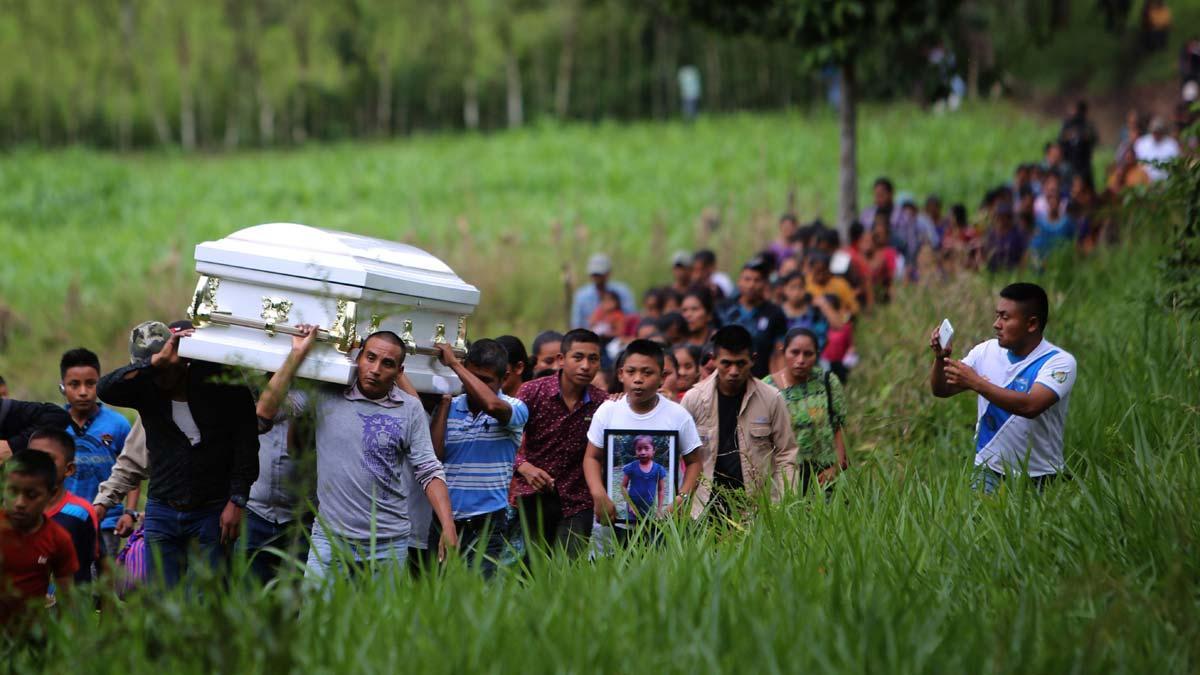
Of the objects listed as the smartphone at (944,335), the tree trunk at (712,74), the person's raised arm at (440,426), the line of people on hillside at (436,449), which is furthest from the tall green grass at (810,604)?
the tree trunk at (712,74)

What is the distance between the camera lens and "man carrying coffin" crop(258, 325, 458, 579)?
20.1ft

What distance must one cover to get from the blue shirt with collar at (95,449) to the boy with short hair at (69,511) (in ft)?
4.74

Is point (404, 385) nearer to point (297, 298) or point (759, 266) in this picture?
point (297, 298)

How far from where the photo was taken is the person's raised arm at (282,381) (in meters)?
5.98

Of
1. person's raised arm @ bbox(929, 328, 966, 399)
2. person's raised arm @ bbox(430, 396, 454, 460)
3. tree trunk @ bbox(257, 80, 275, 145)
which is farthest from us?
tree trunk @ bbox(257, 80, 275, 145)

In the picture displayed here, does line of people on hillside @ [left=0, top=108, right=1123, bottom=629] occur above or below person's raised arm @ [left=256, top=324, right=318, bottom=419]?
below

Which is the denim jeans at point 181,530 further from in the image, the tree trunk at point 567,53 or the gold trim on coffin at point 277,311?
the tree trunk at point 567,53

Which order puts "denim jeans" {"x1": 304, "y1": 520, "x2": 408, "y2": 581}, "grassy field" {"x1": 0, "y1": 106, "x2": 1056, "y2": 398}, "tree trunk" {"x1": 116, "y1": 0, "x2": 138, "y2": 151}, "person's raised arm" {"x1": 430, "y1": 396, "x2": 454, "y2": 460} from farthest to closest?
1. "tree trunk" {"x1": 116, "y1": 0, "x2": 138, "y2": 151}
2. "grassy field" {"x1": 0, "y1": 106, "x2": 1056, "y2": 398}
3. "person's raised arm" {"x1": 430, "y1": 396, "x2": 454, "y2": 460}
4. "denim jeans" {"x1": 304, "y1": 520, "x2": 408, "y2": 581}

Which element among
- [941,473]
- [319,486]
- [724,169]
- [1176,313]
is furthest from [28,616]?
[724,169]

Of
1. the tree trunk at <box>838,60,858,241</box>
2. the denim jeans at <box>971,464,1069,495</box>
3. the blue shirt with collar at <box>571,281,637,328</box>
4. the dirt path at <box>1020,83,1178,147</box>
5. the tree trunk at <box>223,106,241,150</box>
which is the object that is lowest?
the denim jeans at <box>971,464,1069,495</box>

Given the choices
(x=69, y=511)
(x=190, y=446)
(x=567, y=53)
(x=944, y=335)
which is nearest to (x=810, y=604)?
(x=944, y=335)

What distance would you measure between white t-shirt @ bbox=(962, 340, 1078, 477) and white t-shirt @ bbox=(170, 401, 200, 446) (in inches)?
144

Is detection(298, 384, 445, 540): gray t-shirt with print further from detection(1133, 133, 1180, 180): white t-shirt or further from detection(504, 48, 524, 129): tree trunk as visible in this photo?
detection(504, 48, 524, 129): tree trunk

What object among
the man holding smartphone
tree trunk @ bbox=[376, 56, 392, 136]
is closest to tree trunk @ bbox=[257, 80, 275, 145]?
tree trunk @ bbox=[376, 56, 392, 136]
